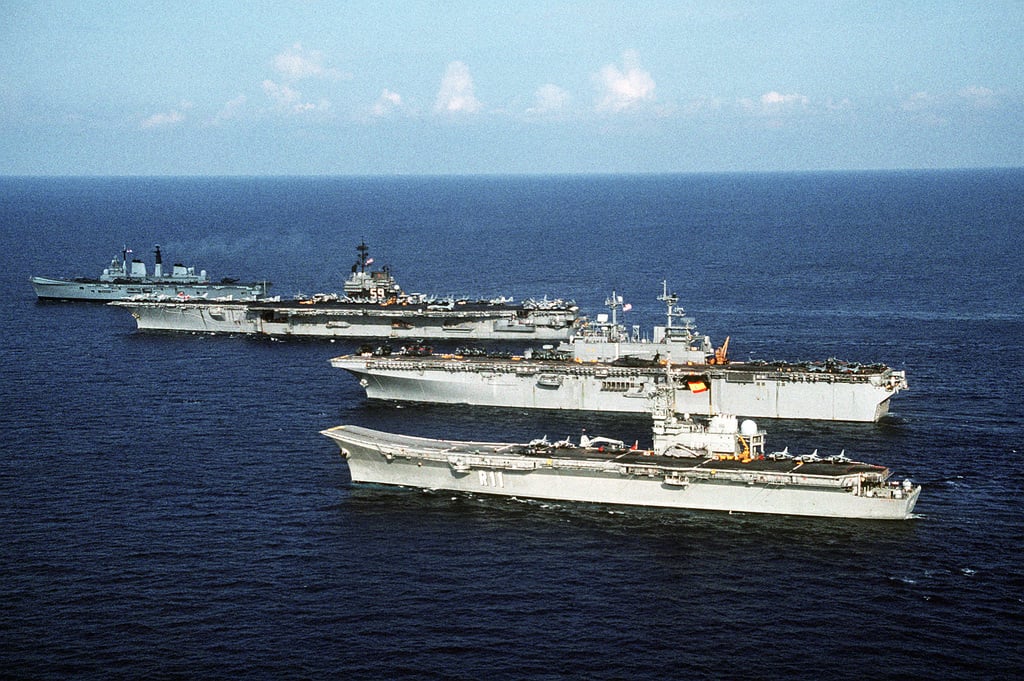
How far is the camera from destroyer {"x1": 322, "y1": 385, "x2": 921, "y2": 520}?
44.9m

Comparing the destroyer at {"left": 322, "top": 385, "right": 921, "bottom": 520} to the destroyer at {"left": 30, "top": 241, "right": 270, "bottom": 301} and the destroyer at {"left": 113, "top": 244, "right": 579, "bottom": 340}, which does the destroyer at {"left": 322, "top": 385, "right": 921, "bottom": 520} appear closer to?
the destroyer at {"left": 113, "top": 244, "right": 579, "bottom": 340}

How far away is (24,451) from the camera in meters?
55.3

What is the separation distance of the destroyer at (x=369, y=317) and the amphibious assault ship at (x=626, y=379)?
16.4 meters

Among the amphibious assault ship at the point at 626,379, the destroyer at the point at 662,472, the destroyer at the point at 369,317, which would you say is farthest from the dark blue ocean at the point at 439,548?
the destroyer at the point at 369,317

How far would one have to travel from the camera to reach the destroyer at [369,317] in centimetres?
8712

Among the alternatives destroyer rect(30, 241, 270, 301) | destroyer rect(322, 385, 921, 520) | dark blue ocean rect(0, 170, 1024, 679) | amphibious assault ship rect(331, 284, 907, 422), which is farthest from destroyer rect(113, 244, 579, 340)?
destroyer rect(322, 385, 921, 520)

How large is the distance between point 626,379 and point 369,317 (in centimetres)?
3114

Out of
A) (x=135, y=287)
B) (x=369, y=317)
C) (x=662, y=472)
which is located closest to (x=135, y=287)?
(x=135, y=287)

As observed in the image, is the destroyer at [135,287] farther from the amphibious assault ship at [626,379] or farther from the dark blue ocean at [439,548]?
the amphibious assault ship at [626,379]

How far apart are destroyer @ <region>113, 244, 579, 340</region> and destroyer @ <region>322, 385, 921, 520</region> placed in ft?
118

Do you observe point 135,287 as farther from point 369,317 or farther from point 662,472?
point 662,472

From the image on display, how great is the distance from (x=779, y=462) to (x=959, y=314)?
47652 mm

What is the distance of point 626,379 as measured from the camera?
209 feet

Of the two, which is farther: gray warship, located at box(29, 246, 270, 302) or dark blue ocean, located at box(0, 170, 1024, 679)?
gray warship, located at box(29, 246, 270, 302)
